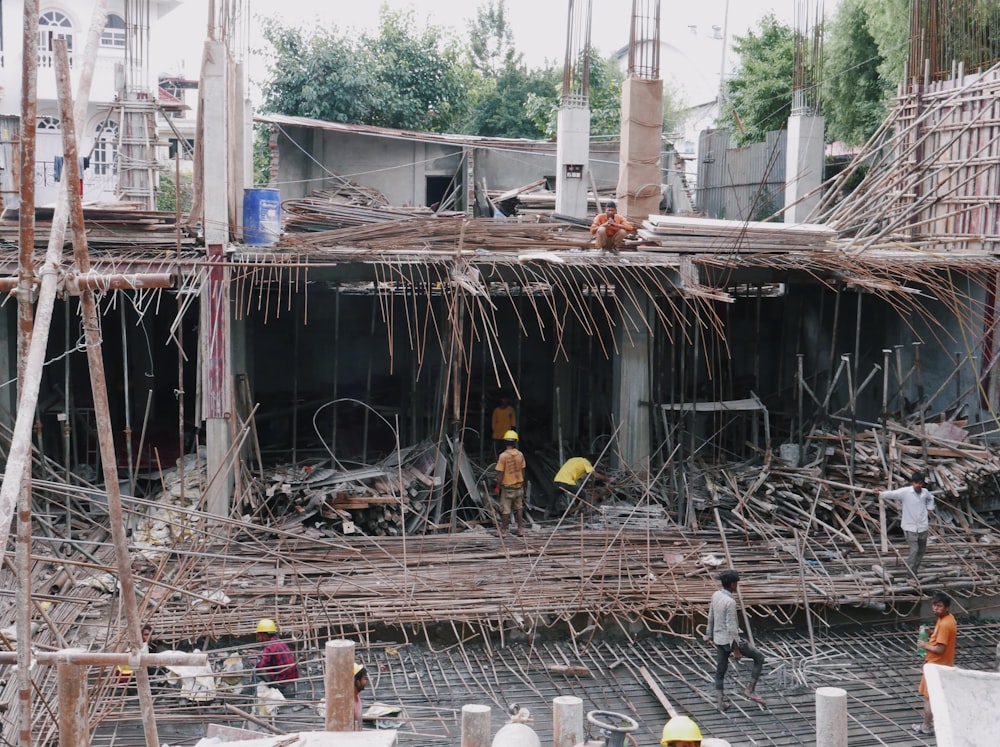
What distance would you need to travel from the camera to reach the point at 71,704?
16.6ft

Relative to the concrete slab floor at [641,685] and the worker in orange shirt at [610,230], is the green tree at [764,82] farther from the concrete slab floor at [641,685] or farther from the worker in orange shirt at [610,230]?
the concrete slab floor at [641,685]

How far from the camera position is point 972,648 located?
34.1 feet

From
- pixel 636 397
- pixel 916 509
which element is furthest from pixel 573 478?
pixel 916 509

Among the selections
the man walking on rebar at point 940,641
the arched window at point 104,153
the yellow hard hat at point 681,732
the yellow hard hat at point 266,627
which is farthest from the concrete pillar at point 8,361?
the arched window at point 104,153

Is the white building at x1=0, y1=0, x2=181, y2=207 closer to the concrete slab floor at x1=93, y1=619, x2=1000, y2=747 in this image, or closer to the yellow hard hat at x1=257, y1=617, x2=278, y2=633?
the yellow hard hat at x1=257, y1=617, x2=278, y2=633

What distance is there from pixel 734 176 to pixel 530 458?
11.0 metres

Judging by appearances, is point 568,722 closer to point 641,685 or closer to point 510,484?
point 641,685

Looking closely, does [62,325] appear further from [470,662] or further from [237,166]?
[470,662]

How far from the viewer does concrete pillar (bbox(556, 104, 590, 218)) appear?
653 inches

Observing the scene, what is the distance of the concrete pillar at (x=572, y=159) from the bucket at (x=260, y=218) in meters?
5.67

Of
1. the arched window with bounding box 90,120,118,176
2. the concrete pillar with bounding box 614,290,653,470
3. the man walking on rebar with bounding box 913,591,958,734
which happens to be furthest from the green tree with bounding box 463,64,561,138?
the man walking on rebar with bounding box 913,591,958,734

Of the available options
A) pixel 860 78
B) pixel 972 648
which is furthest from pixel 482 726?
pixel 860 78

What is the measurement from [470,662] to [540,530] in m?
2.91

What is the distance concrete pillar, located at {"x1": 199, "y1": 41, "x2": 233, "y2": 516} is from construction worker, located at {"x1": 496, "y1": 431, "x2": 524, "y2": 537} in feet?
9.54
